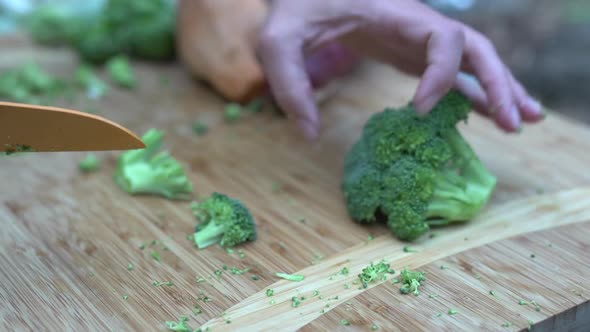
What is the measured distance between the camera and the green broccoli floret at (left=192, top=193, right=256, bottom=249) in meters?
1.40

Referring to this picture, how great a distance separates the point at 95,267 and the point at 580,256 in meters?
1.02

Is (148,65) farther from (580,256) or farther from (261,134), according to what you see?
(580,256)

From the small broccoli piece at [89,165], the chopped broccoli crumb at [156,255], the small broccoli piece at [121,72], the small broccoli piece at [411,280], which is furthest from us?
the small broccoli piece at [121,72]

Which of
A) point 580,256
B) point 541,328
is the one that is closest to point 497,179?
point 580,256

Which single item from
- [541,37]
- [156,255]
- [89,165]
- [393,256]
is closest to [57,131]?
[156,255]

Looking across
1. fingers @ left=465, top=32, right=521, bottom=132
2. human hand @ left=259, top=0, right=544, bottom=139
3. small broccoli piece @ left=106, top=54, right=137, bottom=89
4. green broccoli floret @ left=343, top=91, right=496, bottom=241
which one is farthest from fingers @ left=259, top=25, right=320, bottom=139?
small broccoli piece @ left=106, top=54, right=137, bottom=89

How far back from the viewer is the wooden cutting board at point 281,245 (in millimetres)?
1200

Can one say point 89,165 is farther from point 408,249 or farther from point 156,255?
point 408,249

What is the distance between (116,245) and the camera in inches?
55.6

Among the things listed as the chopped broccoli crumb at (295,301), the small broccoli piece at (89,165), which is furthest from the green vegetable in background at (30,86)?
the chopped broccoli crumb at (295,301)

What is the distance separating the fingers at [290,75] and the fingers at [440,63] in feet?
0.95

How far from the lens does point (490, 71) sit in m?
1.45

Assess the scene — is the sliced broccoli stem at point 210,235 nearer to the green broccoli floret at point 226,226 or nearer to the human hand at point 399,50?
the green broccoli floret at point 226,226

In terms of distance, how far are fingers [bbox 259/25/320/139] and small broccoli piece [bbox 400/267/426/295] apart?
464 mm
